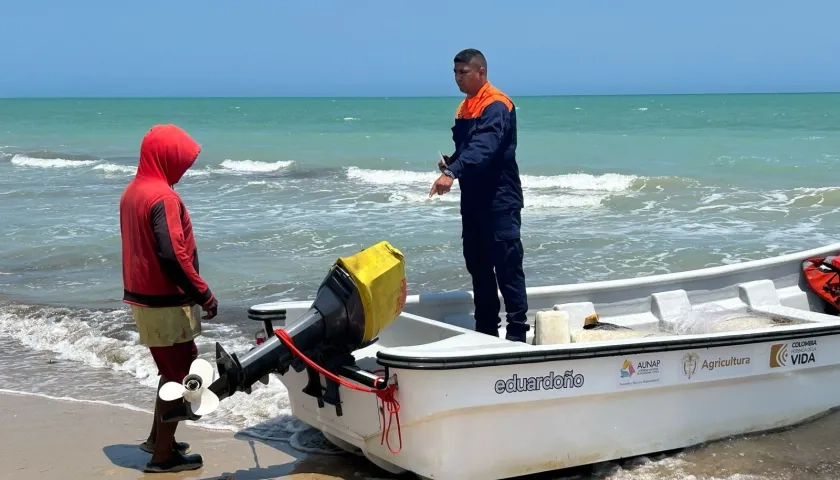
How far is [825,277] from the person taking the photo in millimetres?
7141

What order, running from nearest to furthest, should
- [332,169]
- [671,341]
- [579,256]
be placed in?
1. [671,341]
2. [579,256]
3. [332,169]

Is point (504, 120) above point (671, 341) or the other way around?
above

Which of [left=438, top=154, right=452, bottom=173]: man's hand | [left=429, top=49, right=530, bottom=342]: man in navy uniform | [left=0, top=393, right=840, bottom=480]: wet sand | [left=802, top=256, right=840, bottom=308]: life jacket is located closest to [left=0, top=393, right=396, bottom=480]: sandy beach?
[left=0, top=393, right=840, bottom=480]: wet sand

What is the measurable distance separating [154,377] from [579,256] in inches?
276

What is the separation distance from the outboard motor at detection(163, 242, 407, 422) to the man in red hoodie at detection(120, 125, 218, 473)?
1.10ft

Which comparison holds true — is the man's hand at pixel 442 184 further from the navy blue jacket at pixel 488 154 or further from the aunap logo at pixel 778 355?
the aunap logo at pixel 778 355

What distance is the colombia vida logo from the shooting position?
526 cm

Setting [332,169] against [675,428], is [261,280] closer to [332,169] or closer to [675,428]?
[675,428]

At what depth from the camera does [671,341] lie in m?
4.83

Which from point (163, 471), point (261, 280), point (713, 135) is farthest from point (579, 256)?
point (713, 135)

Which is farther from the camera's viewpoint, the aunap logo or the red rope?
the aunap logo

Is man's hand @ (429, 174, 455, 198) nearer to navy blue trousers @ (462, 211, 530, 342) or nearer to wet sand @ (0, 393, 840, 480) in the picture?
navy blue trousers @ (462, 211, 530, 342)

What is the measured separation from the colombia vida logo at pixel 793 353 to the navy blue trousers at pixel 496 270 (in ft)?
4.60

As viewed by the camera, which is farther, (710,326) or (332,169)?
(332,169)
